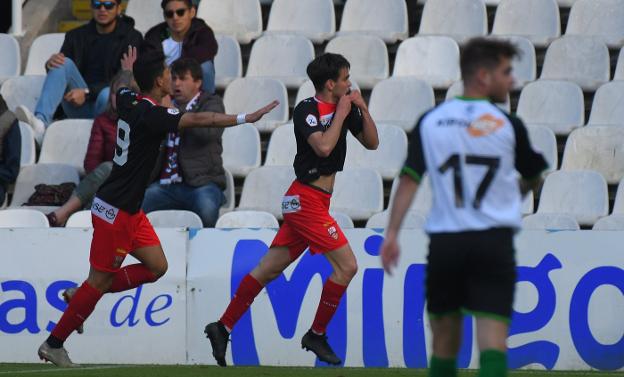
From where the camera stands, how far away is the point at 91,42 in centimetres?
1233

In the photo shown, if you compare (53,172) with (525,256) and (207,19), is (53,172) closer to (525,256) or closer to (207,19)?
(207,19)

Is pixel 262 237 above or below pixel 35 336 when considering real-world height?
above

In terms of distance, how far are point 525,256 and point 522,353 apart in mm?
658

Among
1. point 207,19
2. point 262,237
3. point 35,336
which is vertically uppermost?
point 207,19

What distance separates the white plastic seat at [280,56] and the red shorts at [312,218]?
428cm

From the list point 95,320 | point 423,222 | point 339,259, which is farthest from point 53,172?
point 339,259

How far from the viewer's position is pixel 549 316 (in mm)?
9109

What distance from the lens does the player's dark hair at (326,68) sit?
832 cm

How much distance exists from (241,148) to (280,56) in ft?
4.51

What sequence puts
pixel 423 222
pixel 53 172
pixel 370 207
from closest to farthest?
1. pixel 423 222
2. pixel 370 207
3. pixel 53 172

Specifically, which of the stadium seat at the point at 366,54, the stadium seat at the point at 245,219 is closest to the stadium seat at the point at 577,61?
the stadium seat at the point at 366,54

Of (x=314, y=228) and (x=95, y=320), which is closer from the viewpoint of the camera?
(x=314, y=228)

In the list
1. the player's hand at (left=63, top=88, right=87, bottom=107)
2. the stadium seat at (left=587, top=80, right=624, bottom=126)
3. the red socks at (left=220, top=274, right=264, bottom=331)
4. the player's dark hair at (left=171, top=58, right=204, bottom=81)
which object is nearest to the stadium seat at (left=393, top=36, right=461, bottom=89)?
the stadium seat at (left=587, top=80, right=624, bottom=126)

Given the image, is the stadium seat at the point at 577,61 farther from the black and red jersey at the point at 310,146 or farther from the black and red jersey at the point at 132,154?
the black and red jersey at the point at 132,154
